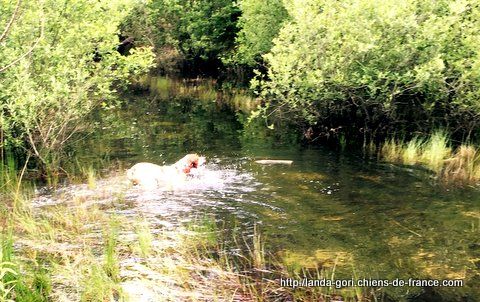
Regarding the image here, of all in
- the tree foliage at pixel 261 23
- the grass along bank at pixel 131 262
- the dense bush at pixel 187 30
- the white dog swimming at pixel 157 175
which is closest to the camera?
the grass along bank at pixel 131 262

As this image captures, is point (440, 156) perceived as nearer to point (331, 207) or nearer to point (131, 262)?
point (331, 207)

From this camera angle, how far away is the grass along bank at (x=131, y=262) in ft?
19.1

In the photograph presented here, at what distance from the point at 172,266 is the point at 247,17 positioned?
58.1 ft

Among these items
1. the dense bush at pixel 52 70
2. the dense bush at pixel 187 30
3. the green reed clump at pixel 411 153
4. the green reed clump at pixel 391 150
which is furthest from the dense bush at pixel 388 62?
the dense bush at pixel 187 30

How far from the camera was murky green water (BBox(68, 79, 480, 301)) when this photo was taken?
7.11 m

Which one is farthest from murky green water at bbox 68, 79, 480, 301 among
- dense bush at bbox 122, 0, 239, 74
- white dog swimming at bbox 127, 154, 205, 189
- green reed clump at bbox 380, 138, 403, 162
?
dense bush at bbox 122, 0, 239, 74

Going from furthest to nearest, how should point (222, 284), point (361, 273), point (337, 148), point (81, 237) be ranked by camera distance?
point (337, 148)
point (81, 237)
point (361, 273)
point (222, 284)

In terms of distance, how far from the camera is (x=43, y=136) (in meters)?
11.1

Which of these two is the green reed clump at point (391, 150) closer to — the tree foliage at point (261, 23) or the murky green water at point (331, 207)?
the murky green water at point (331, 207)

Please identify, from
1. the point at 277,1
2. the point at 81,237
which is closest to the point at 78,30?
the point at 81,237

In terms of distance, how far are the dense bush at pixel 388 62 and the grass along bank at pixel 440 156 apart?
86cm

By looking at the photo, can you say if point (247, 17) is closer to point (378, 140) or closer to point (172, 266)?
point (378, 140)

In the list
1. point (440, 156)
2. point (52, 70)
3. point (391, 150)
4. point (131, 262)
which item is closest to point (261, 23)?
point (391, 150)

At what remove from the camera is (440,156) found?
12023 mm
